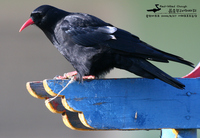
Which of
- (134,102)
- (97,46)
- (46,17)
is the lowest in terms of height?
(134,102)

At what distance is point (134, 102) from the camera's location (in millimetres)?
2234

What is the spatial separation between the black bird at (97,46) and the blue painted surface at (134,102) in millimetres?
123

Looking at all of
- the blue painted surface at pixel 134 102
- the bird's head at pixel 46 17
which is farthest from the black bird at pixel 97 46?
the blue painted surface at pixel 134 102

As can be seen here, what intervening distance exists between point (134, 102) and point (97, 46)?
58 cm

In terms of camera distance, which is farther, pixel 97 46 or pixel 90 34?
pixel 90 34

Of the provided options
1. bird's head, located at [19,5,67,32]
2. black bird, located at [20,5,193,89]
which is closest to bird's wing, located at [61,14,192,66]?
black bird, located at [20,5,193,89]

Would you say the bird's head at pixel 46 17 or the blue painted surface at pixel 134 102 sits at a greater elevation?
the bird's head at pixel 46 17

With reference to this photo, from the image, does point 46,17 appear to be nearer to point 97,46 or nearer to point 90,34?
point 90,34

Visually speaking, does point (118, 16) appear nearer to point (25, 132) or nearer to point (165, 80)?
point (25, 132)

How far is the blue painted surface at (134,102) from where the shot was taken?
216 cm

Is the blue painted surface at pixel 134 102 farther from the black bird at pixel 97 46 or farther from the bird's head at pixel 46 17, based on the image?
the bird's head at pixel 46 17

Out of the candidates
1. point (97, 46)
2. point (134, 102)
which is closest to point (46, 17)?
point (97, 46)

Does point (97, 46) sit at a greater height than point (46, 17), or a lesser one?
lesser

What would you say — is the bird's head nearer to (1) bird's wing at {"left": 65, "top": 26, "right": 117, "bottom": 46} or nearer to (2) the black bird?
(2) the black bird
